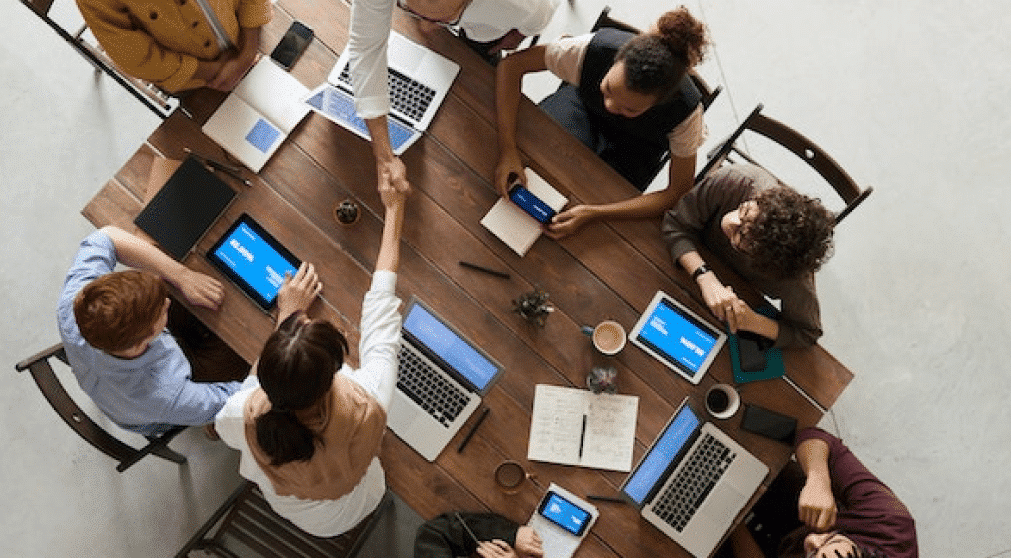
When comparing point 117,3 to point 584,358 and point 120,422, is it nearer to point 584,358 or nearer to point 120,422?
point 120,422

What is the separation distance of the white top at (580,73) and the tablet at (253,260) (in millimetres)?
1014

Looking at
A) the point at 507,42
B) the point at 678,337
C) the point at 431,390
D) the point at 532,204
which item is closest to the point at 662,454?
the point at 678,337

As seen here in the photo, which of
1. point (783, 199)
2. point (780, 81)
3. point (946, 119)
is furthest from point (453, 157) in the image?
point (946, 119)

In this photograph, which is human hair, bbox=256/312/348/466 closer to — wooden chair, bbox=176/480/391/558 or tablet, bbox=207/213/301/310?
tablet, bbox=207/213/301/310

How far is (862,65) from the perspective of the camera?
Result: 3619 millimetres

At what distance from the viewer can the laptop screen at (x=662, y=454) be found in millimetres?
2381

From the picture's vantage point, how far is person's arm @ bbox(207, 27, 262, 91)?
249 cm

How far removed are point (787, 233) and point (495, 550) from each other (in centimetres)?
117

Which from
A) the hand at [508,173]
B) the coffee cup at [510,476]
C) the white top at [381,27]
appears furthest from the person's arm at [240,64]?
the coffee cup at [510,476]

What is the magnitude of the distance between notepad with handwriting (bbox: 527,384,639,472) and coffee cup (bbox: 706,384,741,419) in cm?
22

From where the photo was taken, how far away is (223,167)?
246cm

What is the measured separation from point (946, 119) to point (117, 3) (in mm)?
3299

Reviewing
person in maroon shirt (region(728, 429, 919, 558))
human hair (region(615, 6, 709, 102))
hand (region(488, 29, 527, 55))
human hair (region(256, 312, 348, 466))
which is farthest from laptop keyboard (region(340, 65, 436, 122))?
person in maroon shirt (region(728, 429, 919, 558))

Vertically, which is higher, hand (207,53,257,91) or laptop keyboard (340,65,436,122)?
laptop keyboard (340,65,436,122)
